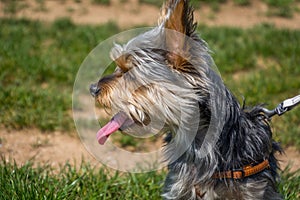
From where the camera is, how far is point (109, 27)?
27.1 ft

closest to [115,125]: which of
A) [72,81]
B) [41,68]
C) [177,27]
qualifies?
[177,27]

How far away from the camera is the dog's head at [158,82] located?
2922 millimetres

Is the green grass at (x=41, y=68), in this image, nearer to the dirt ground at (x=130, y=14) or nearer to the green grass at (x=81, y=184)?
the dirt ground at (x=130, y=14)

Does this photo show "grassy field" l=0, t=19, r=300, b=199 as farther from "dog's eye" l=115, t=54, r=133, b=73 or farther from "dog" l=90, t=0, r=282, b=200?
"dog's eye" l=115, t=54, r=133, b=73

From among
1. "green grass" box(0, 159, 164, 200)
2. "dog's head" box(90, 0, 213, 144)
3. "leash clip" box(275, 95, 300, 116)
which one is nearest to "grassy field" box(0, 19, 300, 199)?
"green grass" box(0, 159, 164, 200)

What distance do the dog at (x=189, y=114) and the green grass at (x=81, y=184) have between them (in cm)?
79

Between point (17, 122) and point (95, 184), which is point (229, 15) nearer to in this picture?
point (17, 122)

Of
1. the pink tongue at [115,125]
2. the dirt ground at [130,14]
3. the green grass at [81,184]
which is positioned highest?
the pink tongue at [115,125]

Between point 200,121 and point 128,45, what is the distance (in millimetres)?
619

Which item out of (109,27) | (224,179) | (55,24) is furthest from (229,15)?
(224,179)

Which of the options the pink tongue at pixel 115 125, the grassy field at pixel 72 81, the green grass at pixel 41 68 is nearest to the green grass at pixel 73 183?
the grassy field at pixel 72 81

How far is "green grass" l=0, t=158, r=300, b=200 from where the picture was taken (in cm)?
358

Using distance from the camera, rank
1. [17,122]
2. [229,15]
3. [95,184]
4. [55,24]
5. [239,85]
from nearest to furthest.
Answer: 1. [95,184]
2. [17,122]
3. [239,85]
4. [55,24]
5. [229,15]

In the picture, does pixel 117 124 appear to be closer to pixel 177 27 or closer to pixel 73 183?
pixel 177 27
